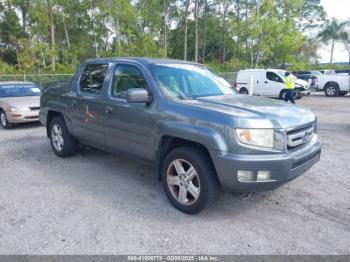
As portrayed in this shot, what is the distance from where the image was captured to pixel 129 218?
3.77 meters

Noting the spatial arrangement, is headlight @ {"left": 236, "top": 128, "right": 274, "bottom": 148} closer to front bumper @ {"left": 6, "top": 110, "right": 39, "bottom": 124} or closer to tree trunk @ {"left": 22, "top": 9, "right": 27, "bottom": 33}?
front bumper @ {"left": 6, "top": 110, "right": 39, "bottom": 124}

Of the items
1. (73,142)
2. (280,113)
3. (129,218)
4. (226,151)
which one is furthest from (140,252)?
(73,142)

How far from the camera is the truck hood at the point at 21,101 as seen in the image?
9.48 metres

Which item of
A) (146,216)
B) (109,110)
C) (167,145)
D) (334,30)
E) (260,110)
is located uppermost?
(334,30)

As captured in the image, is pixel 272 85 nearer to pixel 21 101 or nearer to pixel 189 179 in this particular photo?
pixel 21 101

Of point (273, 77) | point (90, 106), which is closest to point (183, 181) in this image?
point (90, 106)

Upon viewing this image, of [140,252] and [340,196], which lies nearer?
[140,252]

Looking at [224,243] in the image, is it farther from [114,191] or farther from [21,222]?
[21,222]

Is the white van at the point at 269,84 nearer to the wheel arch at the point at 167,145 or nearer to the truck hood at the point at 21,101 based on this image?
the truck hood at the point at 21,101

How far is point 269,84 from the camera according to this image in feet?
60.3

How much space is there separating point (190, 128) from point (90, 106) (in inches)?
83.7

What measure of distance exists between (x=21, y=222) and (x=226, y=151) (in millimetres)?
2433

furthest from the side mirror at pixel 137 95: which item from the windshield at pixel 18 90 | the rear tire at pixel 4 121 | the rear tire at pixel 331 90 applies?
the rear tire at pixel 331 90

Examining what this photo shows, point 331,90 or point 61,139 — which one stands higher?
point 331,90
